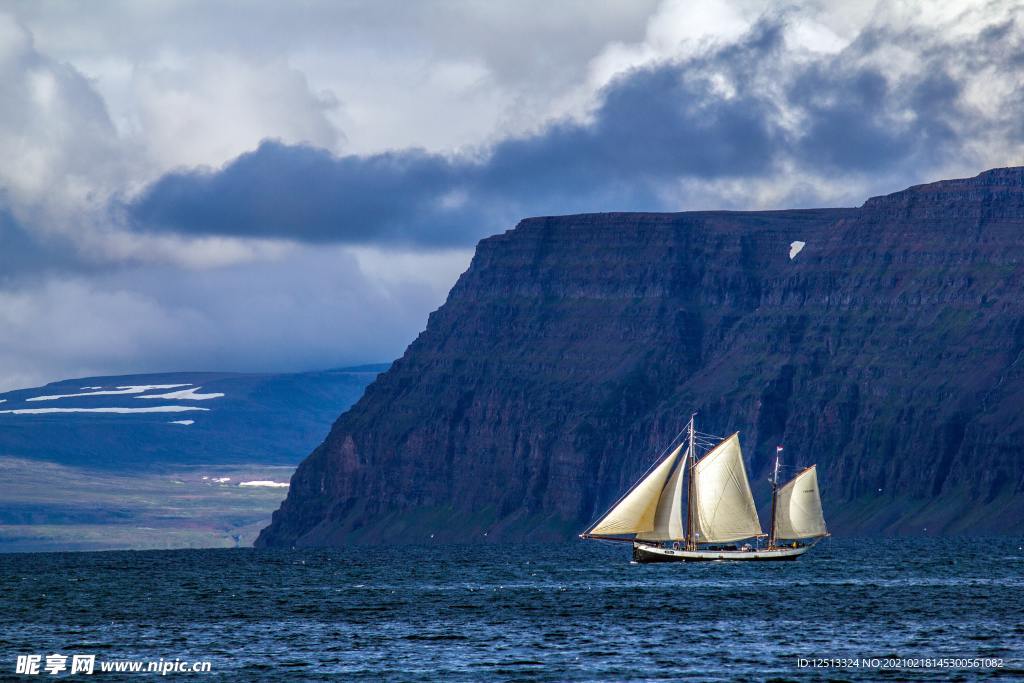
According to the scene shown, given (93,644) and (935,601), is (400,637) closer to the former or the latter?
(93,644)

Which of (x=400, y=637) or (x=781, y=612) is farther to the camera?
(x=781, y=612)

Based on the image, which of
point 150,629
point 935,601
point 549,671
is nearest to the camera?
point 549,671

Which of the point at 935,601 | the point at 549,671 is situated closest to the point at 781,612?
the point at 935,601

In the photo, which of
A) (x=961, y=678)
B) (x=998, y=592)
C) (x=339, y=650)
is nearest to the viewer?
(x=961, y=678)

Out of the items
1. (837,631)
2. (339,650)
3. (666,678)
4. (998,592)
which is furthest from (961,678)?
(998,592)

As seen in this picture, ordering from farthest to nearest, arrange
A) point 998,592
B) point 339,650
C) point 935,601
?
point 998,592
point 935,601
point 339,650

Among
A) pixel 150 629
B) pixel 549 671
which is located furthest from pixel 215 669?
pixel 150 629

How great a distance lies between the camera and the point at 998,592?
193m

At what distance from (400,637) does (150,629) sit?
2272cm

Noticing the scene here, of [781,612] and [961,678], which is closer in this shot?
[961,678]

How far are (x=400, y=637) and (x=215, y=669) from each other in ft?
74.0

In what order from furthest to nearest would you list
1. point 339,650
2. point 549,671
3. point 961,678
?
1. point 339,650
2. point 549,671
3. point 961,678

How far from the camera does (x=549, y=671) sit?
128125 mm

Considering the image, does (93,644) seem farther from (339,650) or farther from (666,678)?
(666,678)
